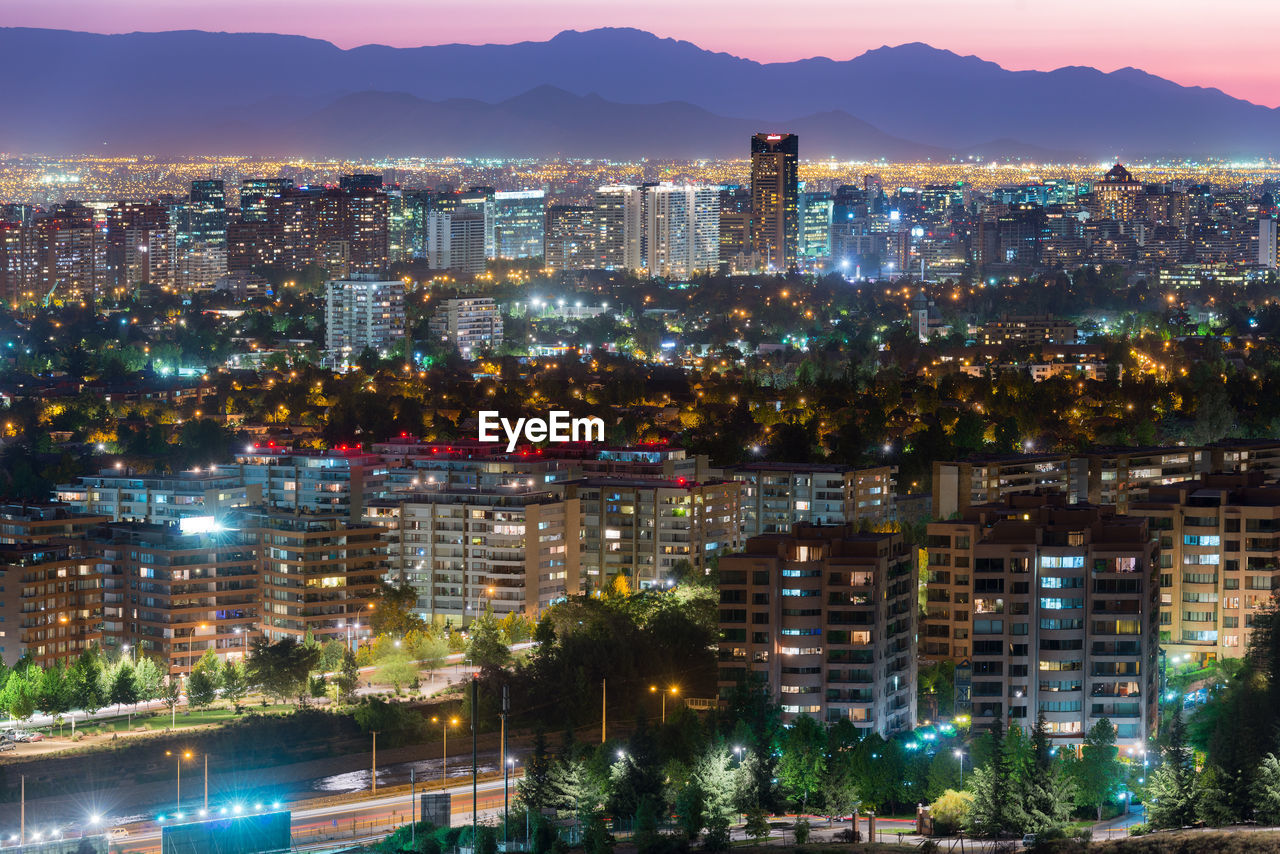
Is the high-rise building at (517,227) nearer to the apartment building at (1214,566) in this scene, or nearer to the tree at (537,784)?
the apartment building at (1214,566)

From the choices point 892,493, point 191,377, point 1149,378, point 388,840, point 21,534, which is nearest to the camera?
point 388,840

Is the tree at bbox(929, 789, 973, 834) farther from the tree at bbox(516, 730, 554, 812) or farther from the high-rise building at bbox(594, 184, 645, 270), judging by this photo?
the high-rise building at bbox(594, 184, 645, 270)

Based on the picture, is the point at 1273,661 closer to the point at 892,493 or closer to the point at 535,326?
the point at 892,493

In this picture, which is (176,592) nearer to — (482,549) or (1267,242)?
(482,549)

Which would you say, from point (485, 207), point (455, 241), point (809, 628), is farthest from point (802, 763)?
point (485, 207)

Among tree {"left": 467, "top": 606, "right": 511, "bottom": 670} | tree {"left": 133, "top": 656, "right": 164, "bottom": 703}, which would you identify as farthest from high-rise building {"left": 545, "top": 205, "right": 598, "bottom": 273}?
tree {"left": 133, "top": 656, "right": 164, "bottom": 703}

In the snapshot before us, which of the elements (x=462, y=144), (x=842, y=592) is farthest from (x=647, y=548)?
(x=462, y=144)
